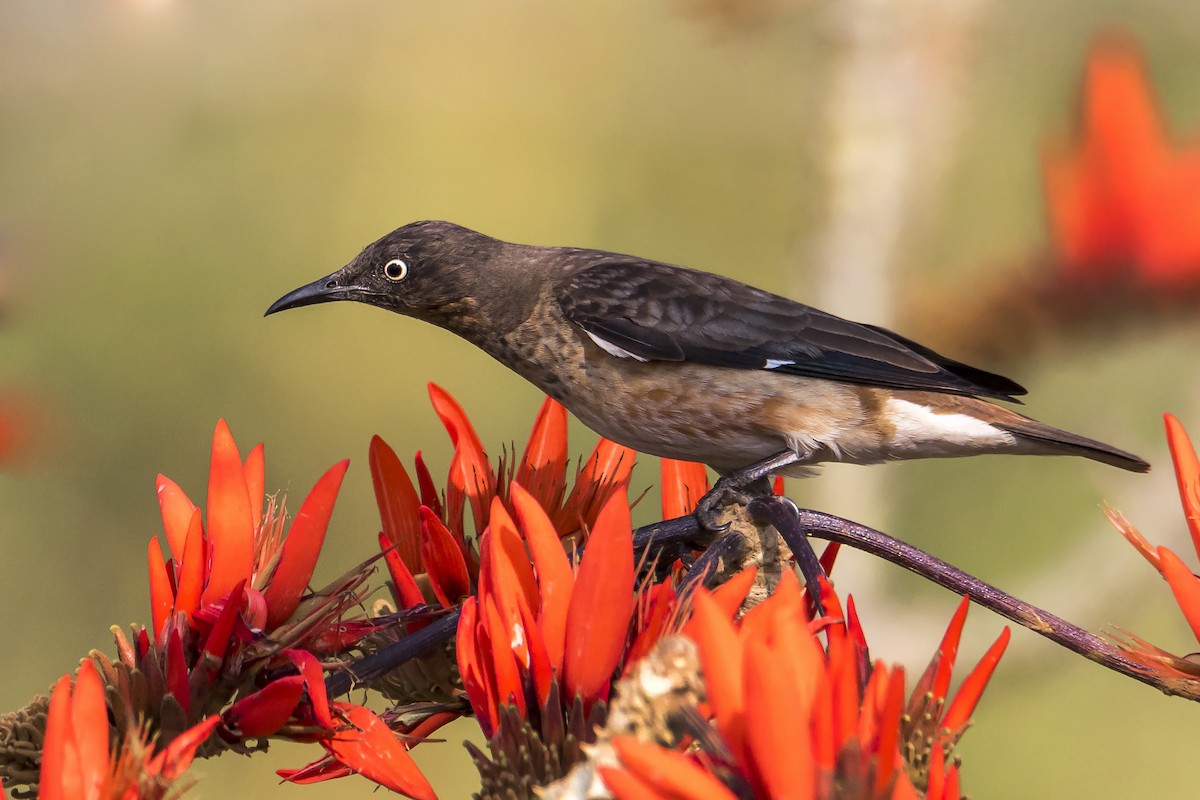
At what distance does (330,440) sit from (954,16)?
2.42 meters

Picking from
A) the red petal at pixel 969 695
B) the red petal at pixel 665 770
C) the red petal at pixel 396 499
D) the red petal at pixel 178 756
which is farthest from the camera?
the red petal at pixel 396 499

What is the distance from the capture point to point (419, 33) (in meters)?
5.42

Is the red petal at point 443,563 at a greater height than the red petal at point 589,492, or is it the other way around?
the red petal at point 589,492

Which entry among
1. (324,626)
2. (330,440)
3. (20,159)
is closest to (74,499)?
(330,440)

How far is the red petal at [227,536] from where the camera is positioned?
35.0 inches

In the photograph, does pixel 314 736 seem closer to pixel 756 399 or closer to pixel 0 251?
pixel 756 399

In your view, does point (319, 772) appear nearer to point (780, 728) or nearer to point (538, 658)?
point (538, 658)

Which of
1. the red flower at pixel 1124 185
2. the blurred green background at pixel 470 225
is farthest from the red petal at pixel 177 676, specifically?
the red flower at pixel 1124 185

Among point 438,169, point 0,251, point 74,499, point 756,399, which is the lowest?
point 74,499

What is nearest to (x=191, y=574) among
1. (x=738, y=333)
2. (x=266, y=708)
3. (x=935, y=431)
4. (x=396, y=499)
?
(x=266, y=708)

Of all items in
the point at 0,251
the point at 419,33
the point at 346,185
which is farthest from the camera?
the point at 419,33

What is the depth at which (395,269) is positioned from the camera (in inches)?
70.9

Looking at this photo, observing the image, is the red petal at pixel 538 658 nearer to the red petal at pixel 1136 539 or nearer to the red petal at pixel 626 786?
the red petal at pixel 626 786

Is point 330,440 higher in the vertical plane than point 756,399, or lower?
lower
